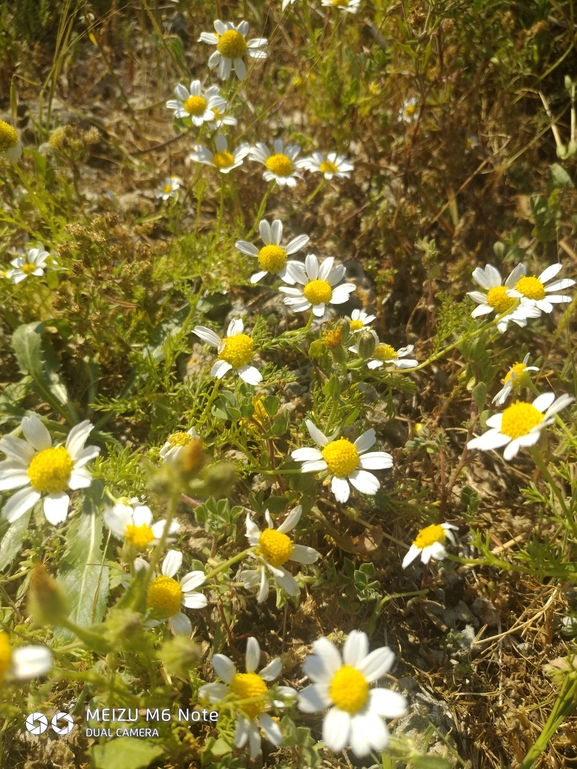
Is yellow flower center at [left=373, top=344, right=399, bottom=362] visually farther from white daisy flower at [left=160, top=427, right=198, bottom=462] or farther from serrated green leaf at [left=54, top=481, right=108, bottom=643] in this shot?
serrated green leaf at [left=54, top=481, right=108, bottom=643]

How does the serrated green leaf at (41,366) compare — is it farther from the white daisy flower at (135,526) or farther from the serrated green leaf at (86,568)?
the white daisy flower at (135,526)

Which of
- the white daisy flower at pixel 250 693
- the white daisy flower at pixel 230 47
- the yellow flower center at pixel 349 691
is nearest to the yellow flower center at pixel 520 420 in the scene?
the yellow flower center at pixel 349 691

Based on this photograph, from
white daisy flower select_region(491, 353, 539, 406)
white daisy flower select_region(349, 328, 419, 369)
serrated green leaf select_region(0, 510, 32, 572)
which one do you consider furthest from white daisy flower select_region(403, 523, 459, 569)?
serrated green leaf select_region(0, 510, 32, 572)

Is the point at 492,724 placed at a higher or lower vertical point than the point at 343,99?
lower

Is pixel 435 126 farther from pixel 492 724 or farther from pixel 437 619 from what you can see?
pixel 492 724

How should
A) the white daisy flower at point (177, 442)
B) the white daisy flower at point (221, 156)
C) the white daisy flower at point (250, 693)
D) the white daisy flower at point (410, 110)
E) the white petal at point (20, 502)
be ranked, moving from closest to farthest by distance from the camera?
the white daisy flower at point (250, 693), the white petal at point (20, 502), the white daisy flower at point (177, 442), the white daisy flower at point (221, 156), the white daisy flower at point (410, 110)

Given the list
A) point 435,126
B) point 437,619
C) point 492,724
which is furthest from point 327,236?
point 492,724
